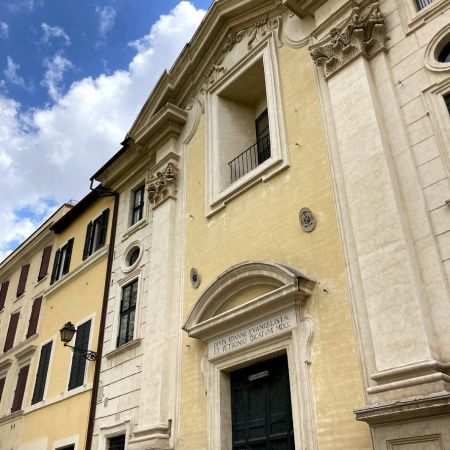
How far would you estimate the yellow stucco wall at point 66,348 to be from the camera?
13571mm

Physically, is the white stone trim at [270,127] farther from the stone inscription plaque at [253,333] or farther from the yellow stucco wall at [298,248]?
the stone inscription plaque at [253,333]

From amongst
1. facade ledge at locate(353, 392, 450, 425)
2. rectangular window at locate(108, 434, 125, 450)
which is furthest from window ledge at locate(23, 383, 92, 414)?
facade ledge at locate(353, 392, 450, 425)

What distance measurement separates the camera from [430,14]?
851 centimetres

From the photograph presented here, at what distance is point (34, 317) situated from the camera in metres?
18.8

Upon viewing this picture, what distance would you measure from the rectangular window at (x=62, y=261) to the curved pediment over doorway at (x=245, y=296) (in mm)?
8659

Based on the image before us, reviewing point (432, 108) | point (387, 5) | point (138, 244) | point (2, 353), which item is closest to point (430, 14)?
point (387, 5)

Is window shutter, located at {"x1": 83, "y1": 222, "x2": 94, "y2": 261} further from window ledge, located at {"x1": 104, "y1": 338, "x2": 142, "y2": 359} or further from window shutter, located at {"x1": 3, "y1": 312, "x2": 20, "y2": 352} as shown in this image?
window shutter, located at {"x1": 3, "y1": 312, "x2": 20, "y2": 352}

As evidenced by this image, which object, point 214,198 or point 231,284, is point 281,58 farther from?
point 231,284

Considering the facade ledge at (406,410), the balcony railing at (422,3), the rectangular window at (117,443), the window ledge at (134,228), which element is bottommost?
the facade ledge at (406,410)

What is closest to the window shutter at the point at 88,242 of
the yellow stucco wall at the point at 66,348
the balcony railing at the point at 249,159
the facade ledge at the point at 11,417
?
the yellow stucco wall at the point at 66,348

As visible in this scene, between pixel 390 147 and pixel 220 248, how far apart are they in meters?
4.23

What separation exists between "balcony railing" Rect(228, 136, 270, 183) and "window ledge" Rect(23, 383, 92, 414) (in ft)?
21.1

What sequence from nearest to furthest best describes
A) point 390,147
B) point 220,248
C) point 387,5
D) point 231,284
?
point 390,147
point 387,5
point 231,284
point 220,248

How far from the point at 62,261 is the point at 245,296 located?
1040 centimetres
